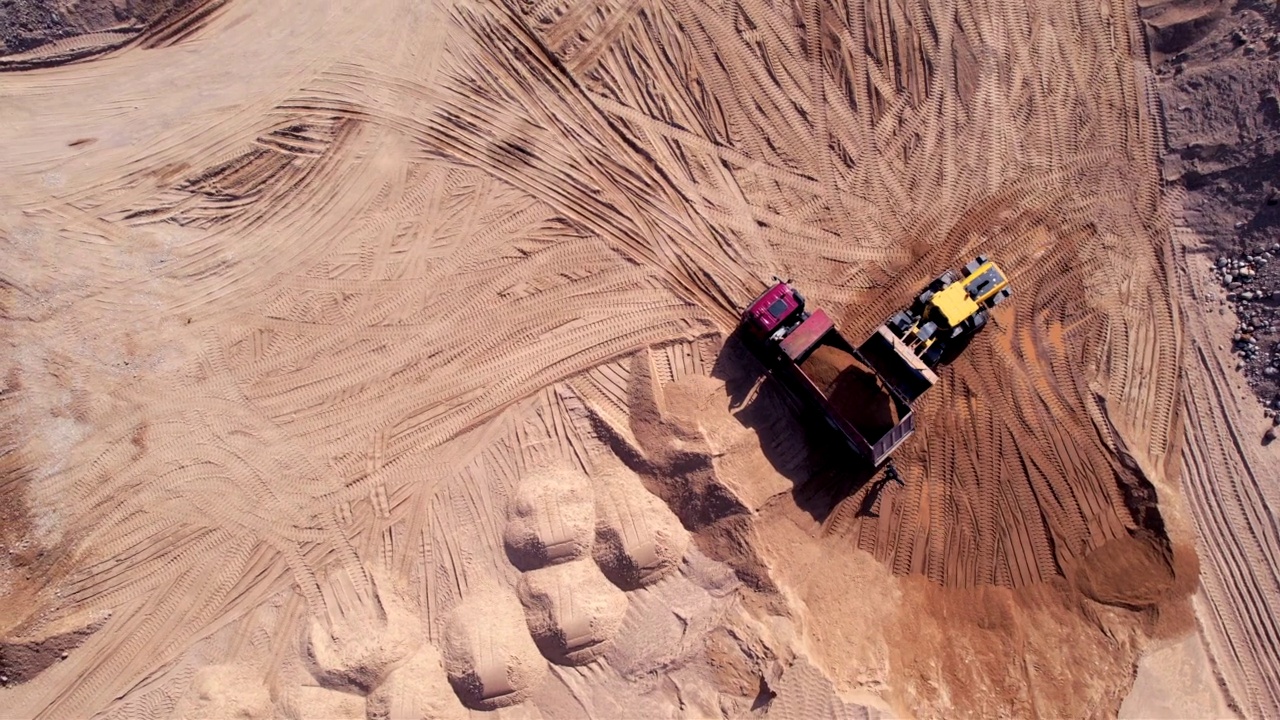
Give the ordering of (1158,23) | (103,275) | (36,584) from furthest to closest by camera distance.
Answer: (1158,23) → (103,275) → (36,584)

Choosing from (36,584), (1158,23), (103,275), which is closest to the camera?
(36,584)

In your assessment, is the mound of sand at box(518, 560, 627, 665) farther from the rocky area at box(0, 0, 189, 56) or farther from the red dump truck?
the rocky area at box(0, 0, 189, 56)

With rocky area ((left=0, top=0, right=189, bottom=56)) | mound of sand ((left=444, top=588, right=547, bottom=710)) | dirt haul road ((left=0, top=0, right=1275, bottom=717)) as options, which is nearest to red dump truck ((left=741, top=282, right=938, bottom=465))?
dirt haul road ((left=0, top=0, right=1275, bottom=717))

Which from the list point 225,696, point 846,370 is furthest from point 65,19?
point 846,370

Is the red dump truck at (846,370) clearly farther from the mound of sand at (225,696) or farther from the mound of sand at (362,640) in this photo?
the mound of sand at (225,696)

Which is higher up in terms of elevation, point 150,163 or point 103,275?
point 150,163

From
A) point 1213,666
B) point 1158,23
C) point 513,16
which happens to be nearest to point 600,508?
point 513,16

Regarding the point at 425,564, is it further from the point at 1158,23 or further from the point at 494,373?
the point at 1158,23
